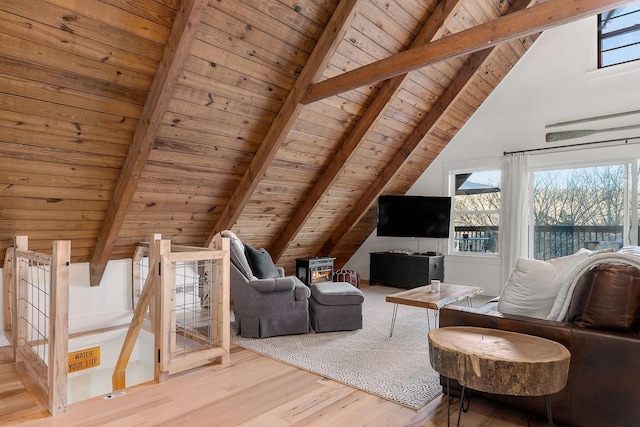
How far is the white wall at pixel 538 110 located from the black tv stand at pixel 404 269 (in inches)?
14.9

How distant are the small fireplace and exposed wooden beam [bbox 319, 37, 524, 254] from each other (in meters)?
0.54

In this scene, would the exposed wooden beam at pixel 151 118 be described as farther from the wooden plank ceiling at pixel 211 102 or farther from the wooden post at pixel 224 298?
the wooden post at pixel 224 298

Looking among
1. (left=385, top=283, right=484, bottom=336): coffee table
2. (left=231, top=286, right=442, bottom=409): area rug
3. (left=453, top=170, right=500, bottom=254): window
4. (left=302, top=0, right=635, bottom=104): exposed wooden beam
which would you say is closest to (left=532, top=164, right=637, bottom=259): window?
(left=453, top=170, right=500, bottom=254): window

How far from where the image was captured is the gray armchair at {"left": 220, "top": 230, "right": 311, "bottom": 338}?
373cm

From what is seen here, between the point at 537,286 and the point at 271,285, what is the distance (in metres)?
2.25

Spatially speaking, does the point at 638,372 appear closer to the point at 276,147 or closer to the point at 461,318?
the point at 461,318

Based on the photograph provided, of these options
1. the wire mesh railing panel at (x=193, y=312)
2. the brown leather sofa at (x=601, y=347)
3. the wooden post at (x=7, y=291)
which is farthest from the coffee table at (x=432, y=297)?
the wooden post at (x=7, y=291)

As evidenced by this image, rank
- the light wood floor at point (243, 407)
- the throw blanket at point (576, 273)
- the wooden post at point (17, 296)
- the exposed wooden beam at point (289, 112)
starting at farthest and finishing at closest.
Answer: the exposed wooden beam at point (289, 112), the wooden post at point (17, 296), the light wood floor at point (243, 407), the throw blanket at point (576, 273)

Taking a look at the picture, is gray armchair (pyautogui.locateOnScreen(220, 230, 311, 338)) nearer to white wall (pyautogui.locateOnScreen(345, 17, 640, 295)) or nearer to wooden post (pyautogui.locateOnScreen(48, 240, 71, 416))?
wooden post (pyautogui.locateOnScreen(48, 240, 71, 416))

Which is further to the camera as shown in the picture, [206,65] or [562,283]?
[206,65]

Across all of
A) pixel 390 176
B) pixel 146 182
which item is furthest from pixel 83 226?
pixel 390 176

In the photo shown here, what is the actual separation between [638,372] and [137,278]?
14.4 ft

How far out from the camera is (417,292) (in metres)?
3.80

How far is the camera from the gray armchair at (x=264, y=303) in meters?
3.73
